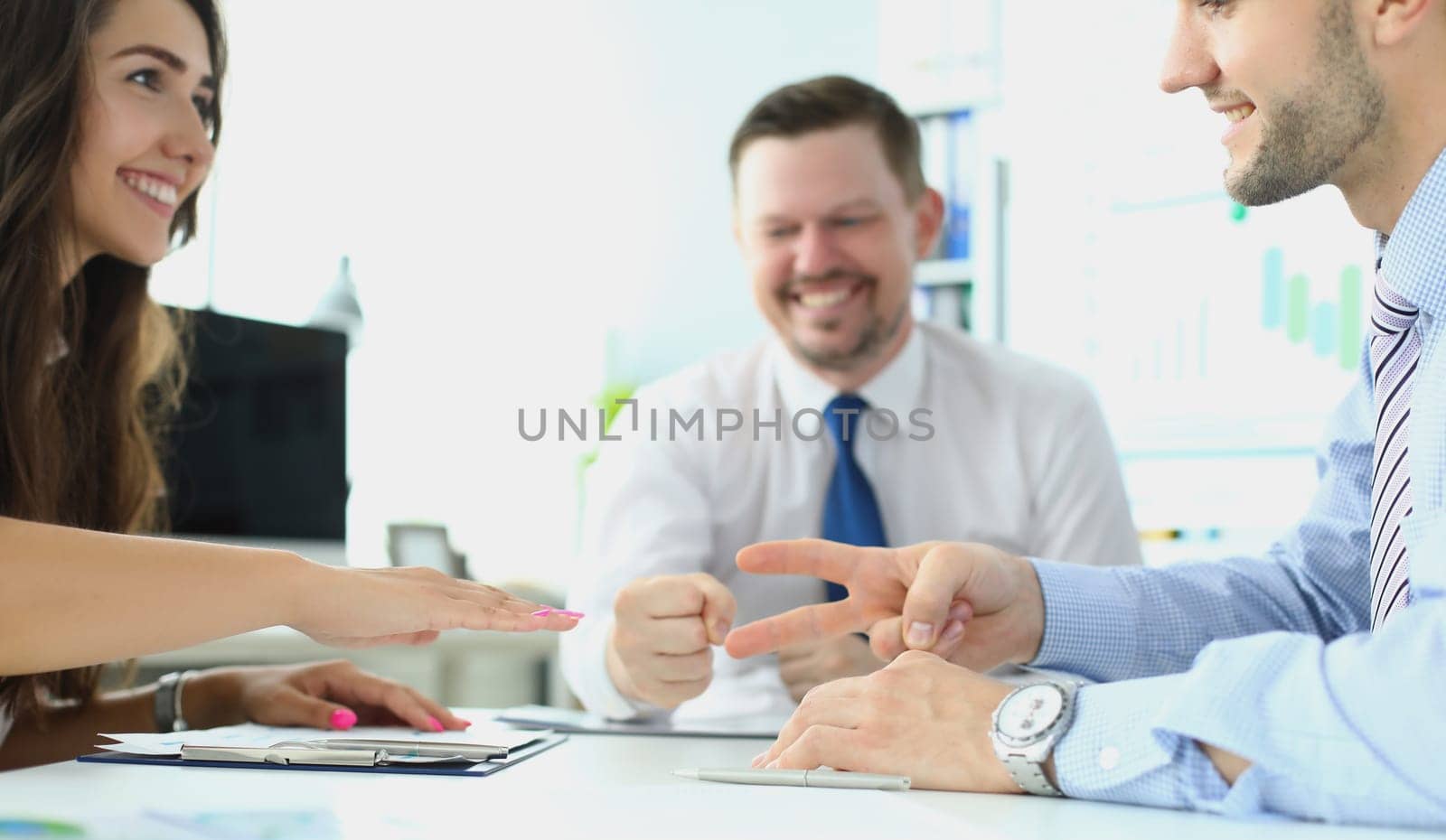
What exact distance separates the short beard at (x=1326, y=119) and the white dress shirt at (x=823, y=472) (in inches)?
38.3

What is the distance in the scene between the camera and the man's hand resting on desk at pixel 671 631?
1332 mm

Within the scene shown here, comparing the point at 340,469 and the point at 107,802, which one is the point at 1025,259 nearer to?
the point at 340,469

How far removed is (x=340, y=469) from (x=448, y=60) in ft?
6.53

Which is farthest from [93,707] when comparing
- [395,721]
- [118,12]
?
[118,12]

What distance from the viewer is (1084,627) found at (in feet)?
4.20

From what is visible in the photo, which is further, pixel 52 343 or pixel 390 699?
pixel 52 343

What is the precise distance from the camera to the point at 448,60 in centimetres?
420

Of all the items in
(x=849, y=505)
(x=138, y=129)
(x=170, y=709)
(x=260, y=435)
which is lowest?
(x=170, y=709)

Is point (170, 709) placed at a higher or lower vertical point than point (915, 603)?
lower

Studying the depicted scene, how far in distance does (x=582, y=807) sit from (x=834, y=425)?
135cm

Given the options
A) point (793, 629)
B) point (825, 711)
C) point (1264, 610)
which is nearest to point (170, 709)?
point (793, 629)

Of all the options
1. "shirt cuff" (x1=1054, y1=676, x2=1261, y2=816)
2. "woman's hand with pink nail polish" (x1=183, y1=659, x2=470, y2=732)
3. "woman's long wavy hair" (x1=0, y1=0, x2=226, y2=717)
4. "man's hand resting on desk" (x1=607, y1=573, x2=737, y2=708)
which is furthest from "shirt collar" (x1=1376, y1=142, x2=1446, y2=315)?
"woman's long wavy hair" (x1=0, y1=0, x2=226, y2=717)

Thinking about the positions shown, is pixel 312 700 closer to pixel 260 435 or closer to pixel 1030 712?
pixel 1030 712

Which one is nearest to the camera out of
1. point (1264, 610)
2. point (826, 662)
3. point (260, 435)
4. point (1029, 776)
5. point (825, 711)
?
point (1029, 776)
